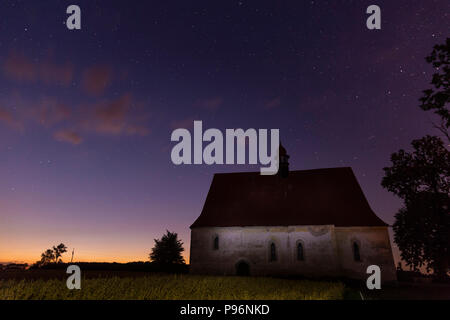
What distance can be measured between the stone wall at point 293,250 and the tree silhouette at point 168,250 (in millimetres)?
7088

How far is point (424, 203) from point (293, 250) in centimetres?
1190

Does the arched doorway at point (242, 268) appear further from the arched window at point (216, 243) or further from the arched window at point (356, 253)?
the arched window at point (356, 253)

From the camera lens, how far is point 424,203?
73.4ft

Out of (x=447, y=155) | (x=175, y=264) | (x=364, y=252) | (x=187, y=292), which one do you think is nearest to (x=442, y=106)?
(x=187, y=292)

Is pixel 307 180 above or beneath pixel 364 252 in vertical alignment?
above

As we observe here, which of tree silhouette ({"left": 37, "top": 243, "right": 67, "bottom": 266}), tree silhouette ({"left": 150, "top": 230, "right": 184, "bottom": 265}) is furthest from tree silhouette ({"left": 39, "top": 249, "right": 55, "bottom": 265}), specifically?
tree silhouette ({"left": 150, "top": 230, "right": 184, "bottom": 265})

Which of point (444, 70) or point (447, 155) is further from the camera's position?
point (447, 155)

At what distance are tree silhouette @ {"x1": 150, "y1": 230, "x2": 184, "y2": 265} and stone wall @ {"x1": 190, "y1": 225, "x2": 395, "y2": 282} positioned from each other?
709 cm

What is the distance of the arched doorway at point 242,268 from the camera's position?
91.6 feet

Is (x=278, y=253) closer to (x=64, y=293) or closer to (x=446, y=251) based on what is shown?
(x=446, y=251)

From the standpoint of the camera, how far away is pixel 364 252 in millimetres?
26172

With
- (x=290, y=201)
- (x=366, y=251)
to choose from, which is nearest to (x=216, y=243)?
(x=290, y=201)

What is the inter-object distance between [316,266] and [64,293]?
22.5 m
